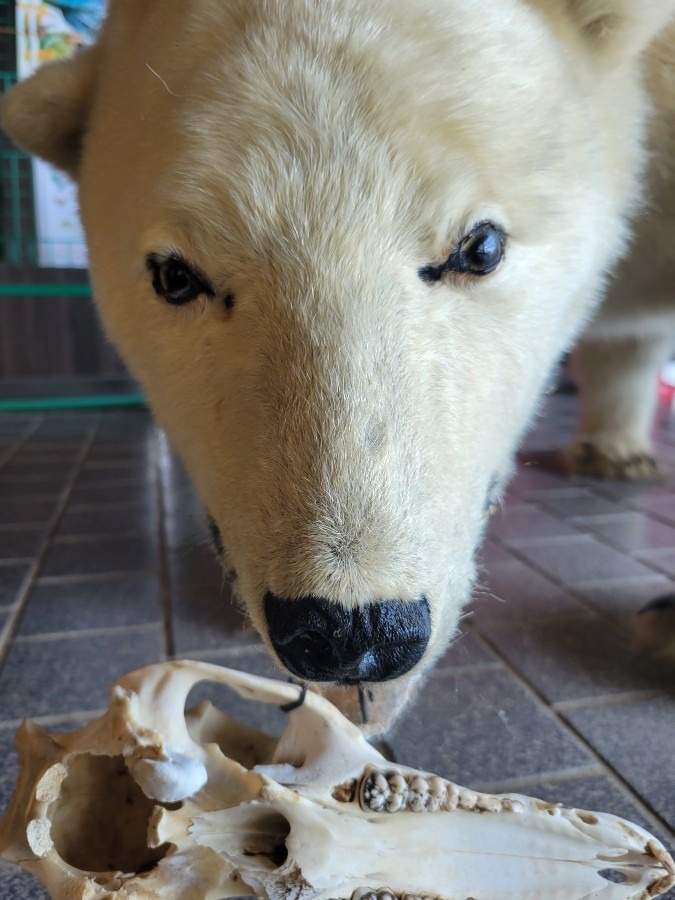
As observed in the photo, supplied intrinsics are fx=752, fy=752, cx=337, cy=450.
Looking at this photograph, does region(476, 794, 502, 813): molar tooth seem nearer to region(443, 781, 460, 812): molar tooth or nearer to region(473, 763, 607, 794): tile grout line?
region(443, 781, 460, 812): molar tooth

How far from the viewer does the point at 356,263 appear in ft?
2.24

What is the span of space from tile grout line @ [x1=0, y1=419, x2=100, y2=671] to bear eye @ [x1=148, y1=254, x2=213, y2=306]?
655 millimetres

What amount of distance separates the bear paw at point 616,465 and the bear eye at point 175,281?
1688 millimetres

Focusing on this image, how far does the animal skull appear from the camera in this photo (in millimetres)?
566

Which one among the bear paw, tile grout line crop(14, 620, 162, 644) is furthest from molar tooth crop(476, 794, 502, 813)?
the bear paw

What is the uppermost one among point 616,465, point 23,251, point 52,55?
point 52,55

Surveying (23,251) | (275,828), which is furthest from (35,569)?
(23,251)

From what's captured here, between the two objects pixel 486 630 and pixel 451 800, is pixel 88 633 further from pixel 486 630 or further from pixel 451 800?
pixel 451 800

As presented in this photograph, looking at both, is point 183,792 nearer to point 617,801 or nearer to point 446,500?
point 446,500

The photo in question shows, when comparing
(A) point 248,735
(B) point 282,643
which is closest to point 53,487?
(A) point 248,735

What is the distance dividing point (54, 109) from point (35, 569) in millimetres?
879

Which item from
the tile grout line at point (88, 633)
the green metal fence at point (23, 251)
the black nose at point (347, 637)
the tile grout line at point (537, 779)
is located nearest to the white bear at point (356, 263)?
the black nose at point (347, 637)

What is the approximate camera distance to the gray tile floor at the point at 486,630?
0.87 metres

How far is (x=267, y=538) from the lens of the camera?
634mm
